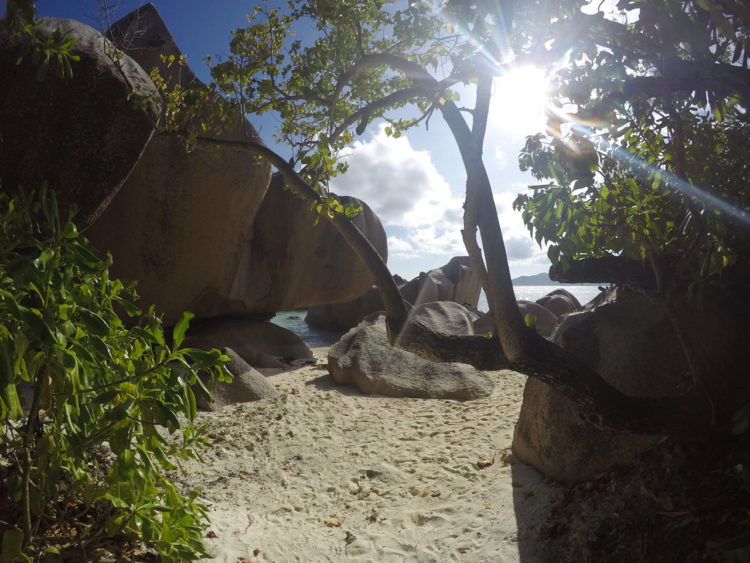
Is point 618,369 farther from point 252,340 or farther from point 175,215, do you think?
point 252,340

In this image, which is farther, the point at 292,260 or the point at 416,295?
the point at 416,295

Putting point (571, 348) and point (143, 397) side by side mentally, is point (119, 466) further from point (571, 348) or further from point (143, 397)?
point (571, 348)

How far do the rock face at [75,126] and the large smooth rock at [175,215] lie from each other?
9.90 feet

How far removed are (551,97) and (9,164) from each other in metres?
5.88

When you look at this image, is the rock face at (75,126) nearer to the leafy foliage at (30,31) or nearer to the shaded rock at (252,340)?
the leafy foliage at (30,31)

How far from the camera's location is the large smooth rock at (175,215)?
925 centimetres

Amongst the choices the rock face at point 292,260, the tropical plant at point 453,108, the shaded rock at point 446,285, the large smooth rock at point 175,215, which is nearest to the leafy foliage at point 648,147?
the tropical plant at point 453,108

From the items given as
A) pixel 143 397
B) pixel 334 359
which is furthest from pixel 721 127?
pixel 334 359

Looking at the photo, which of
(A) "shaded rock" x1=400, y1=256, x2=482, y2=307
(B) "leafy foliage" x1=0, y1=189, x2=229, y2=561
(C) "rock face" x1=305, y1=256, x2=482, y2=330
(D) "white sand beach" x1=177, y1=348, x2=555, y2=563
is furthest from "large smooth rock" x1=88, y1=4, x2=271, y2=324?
(A) "shaded rock" x1=400, y1=256, x2=482, y2=307

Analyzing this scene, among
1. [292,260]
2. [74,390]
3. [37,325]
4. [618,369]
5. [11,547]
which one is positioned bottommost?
[11,547]

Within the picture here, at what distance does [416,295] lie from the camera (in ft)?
81.4

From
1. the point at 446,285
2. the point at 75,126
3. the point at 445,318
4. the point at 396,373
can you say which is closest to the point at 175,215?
the point at 75,126

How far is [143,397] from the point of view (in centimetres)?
181

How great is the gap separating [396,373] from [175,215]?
572cm
